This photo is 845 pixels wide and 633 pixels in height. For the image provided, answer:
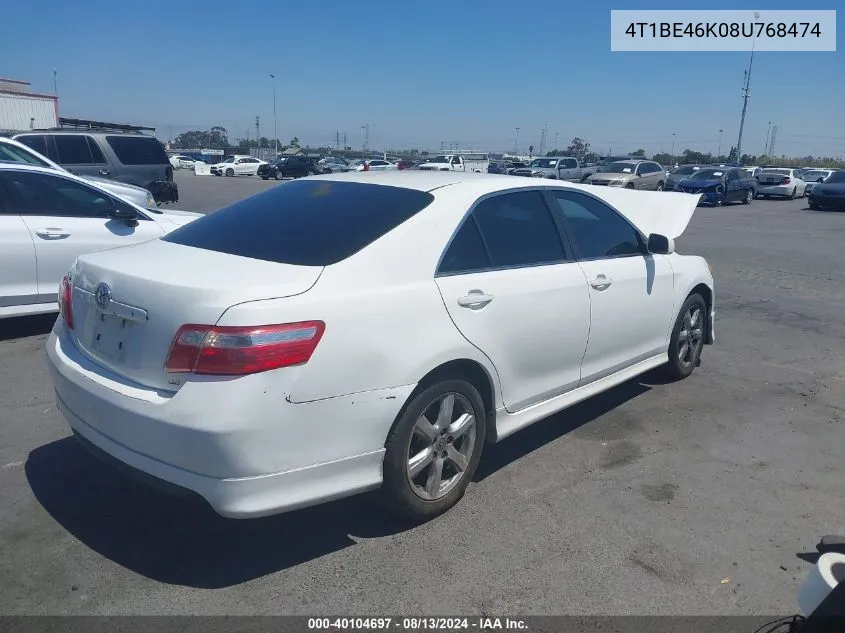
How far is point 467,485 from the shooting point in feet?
12.0

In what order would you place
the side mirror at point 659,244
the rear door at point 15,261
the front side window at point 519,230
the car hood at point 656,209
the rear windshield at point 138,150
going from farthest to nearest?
the rear windshield at point 138,150
the rear door at point 15,261
the car hood at point 656,209
the side mirror at point 659,244
the front side window at point 519,230

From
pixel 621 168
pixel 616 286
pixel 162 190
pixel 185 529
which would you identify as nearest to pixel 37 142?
pixel 162 190

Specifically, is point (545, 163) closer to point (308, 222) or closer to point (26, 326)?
point (26, 326)

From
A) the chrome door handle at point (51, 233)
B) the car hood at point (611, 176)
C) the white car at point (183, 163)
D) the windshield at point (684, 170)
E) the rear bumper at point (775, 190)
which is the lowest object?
the white car at point (183, 163)

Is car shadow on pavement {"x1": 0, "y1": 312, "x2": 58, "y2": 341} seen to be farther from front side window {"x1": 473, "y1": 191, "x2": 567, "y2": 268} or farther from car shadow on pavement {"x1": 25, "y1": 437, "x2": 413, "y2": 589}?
front side window {"x1": 473, "y1": 191, "x2": 567, "y2": 268}

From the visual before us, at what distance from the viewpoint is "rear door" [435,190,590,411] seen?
3496 mm

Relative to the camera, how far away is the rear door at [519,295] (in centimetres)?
350

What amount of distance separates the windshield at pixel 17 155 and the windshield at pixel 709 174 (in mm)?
25682

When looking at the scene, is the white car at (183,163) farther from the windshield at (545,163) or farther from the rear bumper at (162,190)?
the rear bumper at (162,190)

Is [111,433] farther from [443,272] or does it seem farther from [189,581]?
[443,272]

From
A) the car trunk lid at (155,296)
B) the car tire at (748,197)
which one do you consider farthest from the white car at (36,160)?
the car tire at (748,197)

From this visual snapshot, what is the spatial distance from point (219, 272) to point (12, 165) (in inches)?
Answer: 181

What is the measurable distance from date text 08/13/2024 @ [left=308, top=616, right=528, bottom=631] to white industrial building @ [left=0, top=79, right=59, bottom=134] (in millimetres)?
33803

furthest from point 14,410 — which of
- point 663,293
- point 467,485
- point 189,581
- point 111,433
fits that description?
point 663,293
